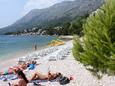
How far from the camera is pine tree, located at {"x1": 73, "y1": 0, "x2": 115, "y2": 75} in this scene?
11.5m

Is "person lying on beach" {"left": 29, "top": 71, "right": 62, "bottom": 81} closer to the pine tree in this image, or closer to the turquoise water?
the pine tree

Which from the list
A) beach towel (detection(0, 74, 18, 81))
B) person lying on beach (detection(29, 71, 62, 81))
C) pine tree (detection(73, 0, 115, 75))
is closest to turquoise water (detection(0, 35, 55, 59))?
beach towel (detection(0, 74, 18, 81))

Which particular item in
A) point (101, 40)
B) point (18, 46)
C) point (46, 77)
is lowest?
point (18, 46)

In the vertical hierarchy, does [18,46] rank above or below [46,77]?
below

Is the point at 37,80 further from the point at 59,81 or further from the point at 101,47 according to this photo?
the point at 101,47

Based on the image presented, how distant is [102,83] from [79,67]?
729 cm

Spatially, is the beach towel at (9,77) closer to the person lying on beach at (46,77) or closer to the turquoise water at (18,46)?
the person lying on beach at (46,77)

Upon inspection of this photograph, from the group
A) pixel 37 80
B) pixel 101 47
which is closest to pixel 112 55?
pixel 101 47

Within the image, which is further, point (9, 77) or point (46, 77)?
point (9, 77)

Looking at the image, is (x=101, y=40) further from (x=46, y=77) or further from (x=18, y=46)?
(x=18, y=46)

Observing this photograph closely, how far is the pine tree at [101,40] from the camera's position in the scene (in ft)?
37.8

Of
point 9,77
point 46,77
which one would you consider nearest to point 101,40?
point 46,77

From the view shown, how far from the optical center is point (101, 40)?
37.9 feet

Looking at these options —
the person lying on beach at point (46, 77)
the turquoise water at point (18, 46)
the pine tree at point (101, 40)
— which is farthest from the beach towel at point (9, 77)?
the turquoise water at point (18, 46)
